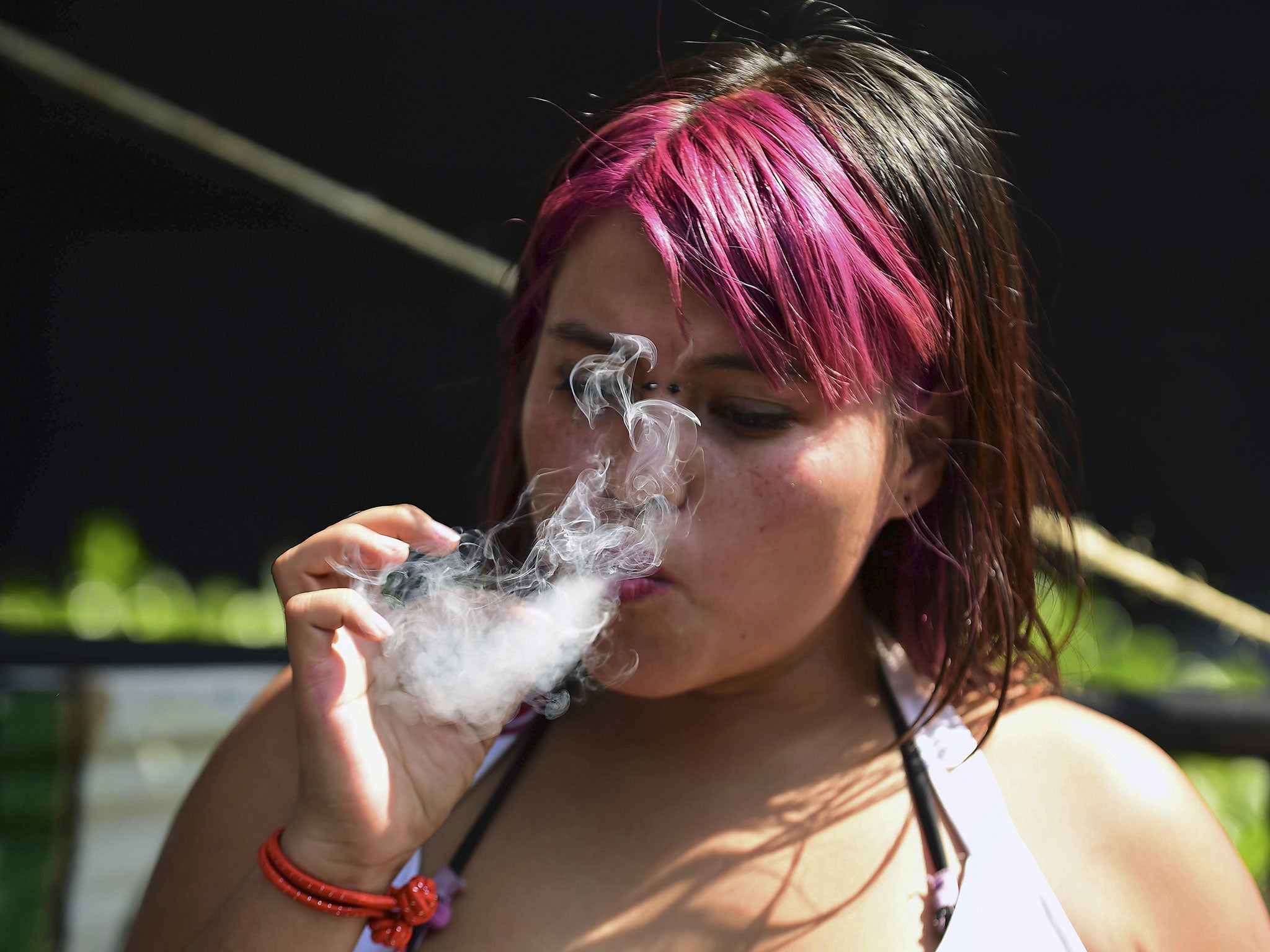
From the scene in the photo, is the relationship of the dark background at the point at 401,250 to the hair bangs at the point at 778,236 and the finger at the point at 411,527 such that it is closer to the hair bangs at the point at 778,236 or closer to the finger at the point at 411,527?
the hair bangs at the point at 778,236

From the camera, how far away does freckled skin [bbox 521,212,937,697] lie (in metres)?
1.43

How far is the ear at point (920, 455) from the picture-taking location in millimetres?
1652

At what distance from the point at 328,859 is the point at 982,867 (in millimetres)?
938

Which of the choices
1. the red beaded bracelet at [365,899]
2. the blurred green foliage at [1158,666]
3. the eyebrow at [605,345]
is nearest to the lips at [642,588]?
the eyebrow at [605,345]

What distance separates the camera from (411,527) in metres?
1.39

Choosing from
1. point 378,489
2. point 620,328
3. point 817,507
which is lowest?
point 378,489

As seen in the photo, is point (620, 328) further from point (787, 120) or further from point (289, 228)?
point (289, 228)

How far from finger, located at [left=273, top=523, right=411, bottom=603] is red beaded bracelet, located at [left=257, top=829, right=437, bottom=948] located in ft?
1.11

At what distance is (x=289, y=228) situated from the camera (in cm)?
352

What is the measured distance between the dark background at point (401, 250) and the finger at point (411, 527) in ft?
5.87

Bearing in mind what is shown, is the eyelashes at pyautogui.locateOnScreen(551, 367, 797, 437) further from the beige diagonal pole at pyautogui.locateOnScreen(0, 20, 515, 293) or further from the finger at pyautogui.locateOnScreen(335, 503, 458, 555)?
the beige diagonal pole at pyautogui.locateOnScreen(0, 20, 515, 293)

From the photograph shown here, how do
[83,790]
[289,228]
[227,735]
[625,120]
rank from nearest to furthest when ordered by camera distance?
1. [625,120]
2. [227,735]
3. [83,790]
4. [289,228]

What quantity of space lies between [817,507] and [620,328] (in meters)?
0.38

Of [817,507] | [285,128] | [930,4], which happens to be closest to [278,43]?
[285,128]
